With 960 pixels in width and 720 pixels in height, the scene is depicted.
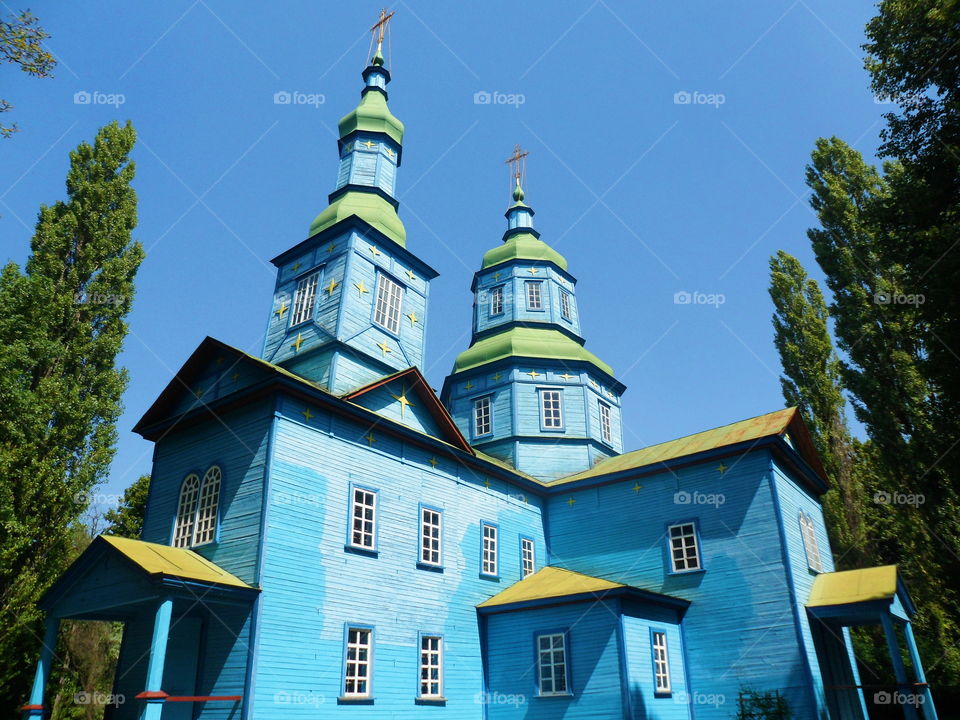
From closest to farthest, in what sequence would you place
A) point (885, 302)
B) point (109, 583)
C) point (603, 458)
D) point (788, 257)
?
point (109, 583)
point (885, 302)
point (603, 458)
point (788, 257)

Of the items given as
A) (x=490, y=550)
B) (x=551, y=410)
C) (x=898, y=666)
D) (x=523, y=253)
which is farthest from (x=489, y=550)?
(x=523, y=253)

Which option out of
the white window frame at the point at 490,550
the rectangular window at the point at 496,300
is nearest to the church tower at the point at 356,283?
the white window frame at the point at 490,550

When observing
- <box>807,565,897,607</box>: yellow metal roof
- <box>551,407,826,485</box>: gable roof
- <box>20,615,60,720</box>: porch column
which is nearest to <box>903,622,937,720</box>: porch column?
<box>807,565,897,607</box>: yellow metal roof

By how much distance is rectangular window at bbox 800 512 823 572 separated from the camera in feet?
57.9

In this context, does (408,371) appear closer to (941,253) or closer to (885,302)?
(941,253)

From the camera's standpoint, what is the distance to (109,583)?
39.9 ft

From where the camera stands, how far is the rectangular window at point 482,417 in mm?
24891

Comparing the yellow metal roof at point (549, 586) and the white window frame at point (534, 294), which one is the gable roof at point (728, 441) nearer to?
the yellow metal roof at point (549, 586)

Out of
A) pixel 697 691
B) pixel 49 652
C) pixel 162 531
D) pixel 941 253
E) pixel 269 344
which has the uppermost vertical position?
pixel 269 344

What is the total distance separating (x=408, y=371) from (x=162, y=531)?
7222mm

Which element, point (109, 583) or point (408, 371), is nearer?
point (109, 583)

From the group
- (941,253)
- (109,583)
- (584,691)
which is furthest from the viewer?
(584,691)

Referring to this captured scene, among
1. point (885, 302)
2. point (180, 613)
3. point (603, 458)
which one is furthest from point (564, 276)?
point (180, 613)

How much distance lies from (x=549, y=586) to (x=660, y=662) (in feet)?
10.7
